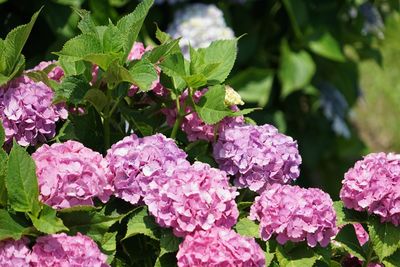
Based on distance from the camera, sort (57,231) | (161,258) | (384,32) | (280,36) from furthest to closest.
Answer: (384,32) → (280,36) → (161,258) → (57,231)

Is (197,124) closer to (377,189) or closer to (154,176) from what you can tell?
(154,176)

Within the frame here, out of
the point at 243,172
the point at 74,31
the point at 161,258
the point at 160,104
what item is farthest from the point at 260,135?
the point at 74,31

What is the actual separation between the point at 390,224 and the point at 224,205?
332 mm

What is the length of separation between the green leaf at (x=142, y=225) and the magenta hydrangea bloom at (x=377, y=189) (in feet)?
1.20

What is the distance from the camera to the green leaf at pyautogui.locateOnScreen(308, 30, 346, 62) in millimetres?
4012

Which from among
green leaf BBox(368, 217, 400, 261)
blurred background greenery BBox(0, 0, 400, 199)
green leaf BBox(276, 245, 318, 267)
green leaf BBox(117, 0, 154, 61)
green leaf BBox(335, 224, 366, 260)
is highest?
green leaf BBox(117, 0, 154, 61)

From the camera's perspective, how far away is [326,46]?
4035mm

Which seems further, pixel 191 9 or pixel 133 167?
pixel 191 9

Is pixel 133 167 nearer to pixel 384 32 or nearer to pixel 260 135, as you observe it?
pixel 260 135

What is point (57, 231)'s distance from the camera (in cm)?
142

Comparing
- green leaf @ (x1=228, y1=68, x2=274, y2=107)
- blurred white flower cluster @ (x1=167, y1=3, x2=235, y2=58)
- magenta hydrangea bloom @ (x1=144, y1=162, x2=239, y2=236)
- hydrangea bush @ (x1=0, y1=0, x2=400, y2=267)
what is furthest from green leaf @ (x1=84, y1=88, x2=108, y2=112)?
green leaf @ (x1=228, y1=68, x2=274, y2=107)

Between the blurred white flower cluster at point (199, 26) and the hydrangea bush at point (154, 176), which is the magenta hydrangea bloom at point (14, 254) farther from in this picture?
the blurred white flower cluster at point (199, 26)

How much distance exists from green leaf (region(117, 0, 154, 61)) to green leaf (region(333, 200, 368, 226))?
0.48m

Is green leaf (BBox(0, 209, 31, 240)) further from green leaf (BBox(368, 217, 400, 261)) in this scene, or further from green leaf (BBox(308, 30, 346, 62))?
green leaf (BBox(308, 30, 346, 62))
